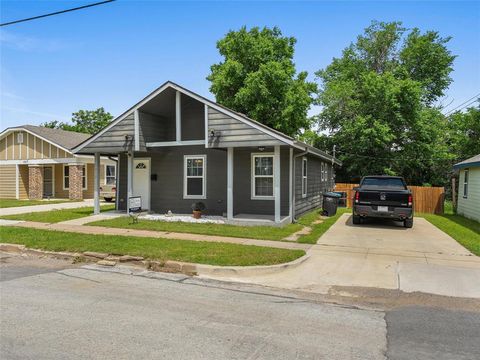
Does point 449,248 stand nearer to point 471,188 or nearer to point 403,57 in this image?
point 471,188

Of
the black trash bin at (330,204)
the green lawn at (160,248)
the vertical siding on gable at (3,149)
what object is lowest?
the green lawn at (160,248)

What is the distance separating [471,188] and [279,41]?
24109mm

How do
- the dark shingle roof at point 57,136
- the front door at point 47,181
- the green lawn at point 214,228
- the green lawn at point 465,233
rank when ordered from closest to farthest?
the green lawn at point 465,233, the green lawn at point 214,228, the dark shingle roof at point 57,136, the front door at point 47,181

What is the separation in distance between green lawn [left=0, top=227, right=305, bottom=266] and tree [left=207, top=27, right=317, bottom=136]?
2365 cm

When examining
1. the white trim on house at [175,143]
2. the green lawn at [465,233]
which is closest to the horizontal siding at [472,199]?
the green lawn at [465,233]

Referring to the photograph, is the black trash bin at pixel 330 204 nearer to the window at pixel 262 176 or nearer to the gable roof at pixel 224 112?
the gable roof at pixel 224 112

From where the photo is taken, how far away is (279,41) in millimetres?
36031

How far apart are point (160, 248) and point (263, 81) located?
25.4m

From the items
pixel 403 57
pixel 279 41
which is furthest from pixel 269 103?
pixel 403 57

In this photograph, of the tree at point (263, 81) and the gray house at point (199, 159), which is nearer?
the gray house at point (199, 159)

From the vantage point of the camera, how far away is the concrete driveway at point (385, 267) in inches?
262

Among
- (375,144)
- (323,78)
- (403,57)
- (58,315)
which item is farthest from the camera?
(323,78)

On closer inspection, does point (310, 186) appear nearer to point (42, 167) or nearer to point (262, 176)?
point (262, 176)

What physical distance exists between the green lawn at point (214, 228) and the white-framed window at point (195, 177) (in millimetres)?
2205
